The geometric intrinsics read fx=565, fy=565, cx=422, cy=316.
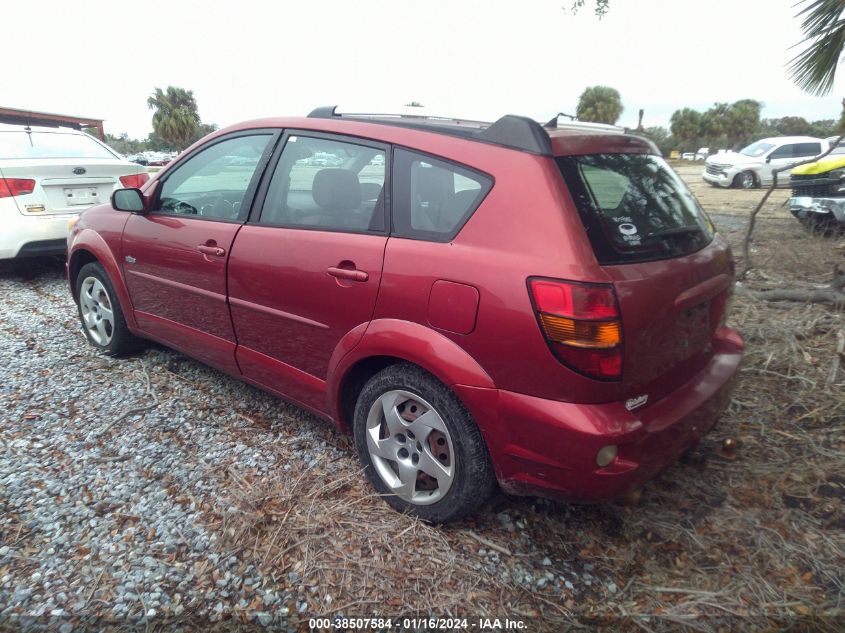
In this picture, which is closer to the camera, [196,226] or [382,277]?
[382,277]

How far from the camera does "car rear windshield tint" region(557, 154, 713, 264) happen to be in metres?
1.98

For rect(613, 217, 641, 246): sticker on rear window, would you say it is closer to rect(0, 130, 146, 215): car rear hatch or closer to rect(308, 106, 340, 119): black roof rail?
rect(308, 106, 340, 119): black roof rail

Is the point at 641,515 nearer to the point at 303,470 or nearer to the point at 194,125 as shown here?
the point at 303,470

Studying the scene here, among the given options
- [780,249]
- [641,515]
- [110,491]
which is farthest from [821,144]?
[110,491]

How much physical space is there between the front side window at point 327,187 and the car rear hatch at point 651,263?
830mm

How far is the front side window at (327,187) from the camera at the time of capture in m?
2.44

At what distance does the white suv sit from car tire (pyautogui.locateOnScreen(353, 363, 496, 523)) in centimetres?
1915

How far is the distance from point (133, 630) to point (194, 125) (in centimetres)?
5638

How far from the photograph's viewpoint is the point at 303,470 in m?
2.76

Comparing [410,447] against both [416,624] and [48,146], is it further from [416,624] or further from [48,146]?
[48,146]

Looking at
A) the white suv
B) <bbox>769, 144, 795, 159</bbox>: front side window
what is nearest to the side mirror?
the white suv

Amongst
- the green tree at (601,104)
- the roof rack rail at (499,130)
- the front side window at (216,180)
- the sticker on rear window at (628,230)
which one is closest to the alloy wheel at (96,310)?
the front side window at (216,180)

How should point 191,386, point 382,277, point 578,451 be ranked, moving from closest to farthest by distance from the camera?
point 578,451
point 382,277
point 191,386

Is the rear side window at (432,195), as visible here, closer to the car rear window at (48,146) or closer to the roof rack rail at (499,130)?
the roof rack rail at (499,130)
